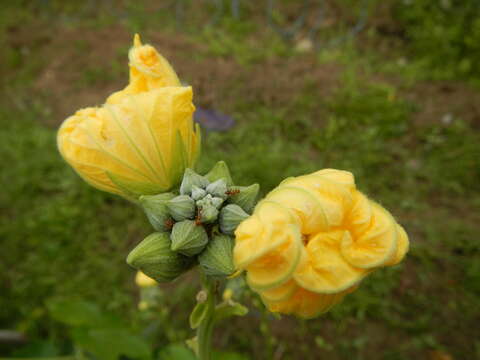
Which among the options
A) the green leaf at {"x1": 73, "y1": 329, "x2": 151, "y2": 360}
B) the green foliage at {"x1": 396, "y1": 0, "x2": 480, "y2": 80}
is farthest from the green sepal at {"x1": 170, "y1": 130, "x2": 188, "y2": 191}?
the green foliage at {"x1": 396, "y1": 0, "x2": 480, "y2": 80}

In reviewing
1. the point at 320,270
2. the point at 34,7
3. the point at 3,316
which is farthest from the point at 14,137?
the point at 320,270

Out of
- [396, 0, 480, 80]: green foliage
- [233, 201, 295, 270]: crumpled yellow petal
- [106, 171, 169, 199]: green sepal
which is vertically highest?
[233, 201, 295, 270]: crumpled yellow petal

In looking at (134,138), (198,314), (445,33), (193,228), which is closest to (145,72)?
(134,138)

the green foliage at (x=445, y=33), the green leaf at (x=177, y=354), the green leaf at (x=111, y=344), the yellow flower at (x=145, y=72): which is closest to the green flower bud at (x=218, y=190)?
the yellow flower at (x=145, y=72)

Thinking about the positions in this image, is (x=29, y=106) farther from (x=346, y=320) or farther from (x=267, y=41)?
(x=346, y=320)

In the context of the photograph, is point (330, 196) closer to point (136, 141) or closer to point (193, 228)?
point (193, 228)

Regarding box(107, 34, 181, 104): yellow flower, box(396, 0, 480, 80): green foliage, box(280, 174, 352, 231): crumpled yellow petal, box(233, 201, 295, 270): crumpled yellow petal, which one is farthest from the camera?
box(396, 0, 480, 80): green foliage

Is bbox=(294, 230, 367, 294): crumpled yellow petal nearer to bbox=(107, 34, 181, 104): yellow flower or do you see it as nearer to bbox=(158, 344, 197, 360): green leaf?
bbox=(107, 34, 181, 104): yellow flower

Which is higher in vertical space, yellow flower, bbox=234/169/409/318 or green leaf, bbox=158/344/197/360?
yellow flower, bbox=234/169/409/318
